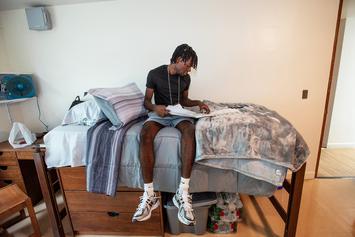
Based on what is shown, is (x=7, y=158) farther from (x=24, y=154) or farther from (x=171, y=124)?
(x=171, y=124)

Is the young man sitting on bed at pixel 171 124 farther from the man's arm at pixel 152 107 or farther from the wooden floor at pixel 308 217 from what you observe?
the wooden floor at pixel 308 217

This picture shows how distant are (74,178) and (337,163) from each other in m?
3.23

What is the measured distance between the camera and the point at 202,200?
1.40m

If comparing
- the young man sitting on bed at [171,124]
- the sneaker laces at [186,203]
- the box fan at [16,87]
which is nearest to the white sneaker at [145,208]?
the young man sitting on bed at [171,124]

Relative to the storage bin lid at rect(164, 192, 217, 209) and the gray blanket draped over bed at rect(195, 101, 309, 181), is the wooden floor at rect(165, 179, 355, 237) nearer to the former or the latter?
the storage bin lid at rect(164, 192, 217, 209)

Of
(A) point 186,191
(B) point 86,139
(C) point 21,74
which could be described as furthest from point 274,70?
(C) point 21,74

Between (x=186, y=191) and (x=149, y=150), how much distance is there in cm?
36

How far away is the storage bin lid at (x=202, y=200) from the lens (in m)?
1.39

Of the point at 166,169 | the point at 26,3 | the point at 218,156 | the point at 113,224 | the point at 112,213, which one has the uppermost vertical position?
the point at 26,3

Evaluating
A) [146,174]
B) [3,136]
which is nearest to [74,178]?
[146,174]

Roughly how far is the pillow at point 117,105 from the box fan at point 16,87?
1171 mm

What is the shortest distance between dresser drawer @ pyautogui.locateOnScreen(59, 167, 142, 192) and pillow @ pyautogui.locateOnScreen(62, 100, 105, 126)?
0.36 m

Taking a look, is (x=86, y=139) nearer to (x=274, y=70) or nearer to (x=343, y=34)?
(x=274, y=70)

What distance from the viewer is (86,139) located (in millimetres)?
1316
